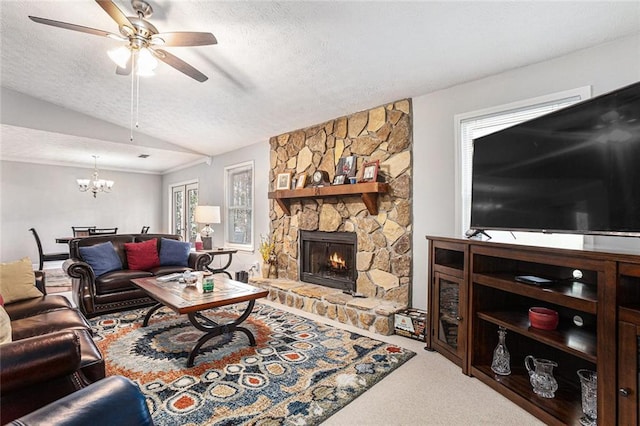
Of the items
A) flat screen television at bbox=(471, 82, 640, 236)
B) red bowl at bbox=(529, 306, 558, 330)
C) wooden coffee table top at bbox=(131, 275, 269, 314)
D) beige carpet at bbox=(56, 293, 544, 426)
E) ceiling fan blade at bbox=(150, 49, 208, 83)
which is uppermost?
ceiling fan blade at bbox=(150, 49, 208, 83)

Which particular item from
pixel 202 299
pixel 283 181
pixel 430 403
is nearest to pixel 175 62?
pixel 202 299

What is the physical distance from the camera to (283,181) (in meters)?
4.74

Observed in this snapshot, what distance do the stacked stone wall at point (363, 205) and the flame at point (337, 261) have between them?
1.02 feet

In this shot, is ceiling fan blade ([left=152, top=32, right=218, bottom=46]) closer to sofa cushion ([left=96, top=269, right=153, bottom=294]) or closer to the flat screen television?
the flat screen television

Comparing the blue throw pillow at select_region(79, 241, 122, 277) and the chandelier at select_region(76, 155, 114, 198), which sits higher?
the chandelier at select_region(76, 155, 114, 198)

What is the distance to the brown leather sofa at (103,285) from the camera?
11.5 feet

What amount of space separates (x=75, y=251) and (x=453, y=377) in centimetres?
455

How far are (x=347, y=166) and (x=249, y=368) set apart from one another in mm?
2557

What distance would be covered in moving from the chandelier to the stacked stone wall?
5048 mm

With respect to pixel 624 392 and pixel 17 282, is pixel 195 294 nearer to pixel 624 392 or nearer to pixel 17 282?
pixel 17 282

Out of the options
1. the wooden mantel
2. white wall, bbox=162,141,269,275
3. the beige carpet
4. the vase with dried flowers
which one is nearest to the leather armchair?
the beige carpet

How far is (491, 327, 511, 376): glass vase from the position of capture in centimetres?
218

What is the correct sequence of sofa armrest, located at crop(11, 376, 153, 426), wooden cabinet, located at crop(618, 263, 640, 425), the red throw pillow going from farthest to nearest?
the red throw pillow, wooden cabinet, located at crop(618, 263, 640, 425), sofa armrest, located at crop(11, 376, 153, 426)

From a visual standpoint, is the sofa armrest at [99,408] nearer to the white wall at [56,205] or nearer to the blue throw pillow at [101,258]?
the blue throw pillow at [101,258]
